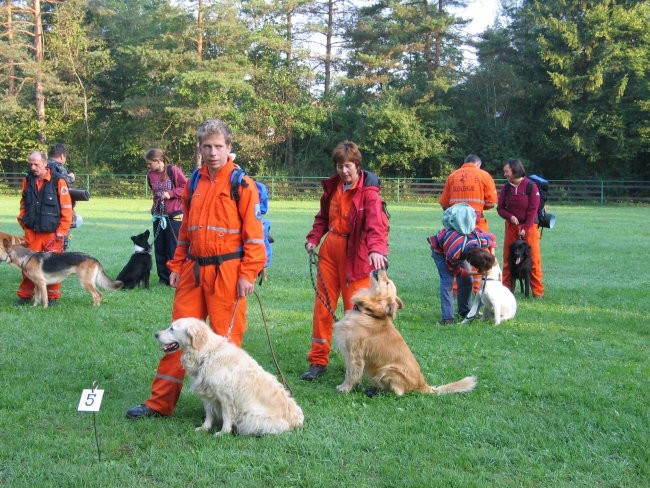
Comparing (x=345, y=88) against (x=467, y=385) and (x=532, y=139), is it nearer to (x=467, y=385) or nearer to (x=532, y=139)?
(x=532, y=139)

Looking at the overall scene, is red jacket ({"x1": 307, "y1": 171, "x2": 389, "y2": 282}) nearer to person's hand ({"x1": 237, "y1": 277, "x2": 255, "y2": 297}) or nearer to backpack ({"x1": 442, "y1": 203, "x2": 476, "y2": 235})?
person's hand ({"x1": 237, "y1": 277, "x2": 255, "y2": 297})

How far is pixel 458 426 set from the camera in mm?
4281

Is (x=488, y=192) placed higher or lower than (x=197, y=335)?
higher

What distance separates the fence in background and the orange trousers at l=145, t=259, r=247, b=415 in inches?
1222

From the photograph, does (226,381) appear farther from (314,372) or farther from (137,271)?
(137,271)

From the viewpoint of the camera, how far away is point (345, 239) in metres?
5.38

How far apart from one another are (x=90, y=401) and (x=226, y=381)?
853 millimetres

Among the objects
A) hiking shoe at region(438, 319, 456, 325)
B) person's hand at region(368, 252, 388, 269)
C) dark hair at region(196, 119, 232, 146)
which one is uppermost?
dark hair at region(196, 119, 232, 146)

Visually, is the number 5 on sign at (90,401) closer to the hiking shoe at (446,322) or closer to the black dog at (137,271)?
the hiking shoe at (446,322)

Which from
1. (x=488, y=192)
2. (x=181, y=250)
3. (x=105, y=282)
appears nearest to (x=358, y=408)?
(x=181, y=250)

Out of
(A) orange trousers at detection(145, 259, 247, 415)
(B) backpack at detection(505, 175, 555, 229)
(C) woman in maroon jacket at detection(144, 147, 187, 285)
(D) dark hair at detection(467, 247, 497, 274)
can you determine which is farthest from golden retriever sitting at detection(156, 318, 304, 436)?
(B) backpack at detection(505, 175, 555, 229)

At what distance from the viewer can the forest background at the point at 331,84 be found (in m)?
36.2

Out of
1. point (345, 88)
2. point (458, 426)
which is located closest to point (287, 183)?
point (345, 88)

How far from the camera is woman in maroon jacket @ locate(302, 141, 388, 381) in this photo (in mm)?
5176
